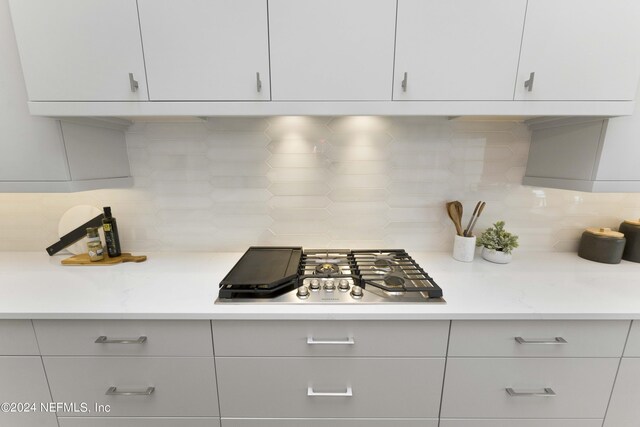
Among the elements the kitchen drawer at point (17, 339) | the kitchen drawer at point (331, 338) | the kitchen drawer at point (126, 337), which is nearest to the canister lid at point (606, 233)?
the kitchen drawer at point (331, 338)

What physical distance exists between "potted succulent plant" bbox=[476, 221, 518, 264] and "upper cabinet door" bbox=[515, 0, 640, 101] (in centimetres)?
64

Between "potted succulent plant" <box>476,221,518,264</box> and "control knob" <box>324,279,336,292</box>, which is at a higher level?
"potted succulent plant" <box>476,221,518,264</box>

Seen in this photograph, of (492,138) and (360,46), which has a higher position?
(360,46)

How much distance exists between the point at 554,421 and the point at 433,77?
1.39 meters

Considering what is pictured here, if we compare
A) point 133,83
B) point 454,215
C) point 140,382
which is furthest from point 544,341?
point 133,83

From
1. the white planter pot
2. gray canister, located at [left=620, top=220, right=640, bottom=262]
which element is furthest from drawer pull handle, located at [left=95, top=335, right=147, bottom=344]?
gray canister, located at [left=620, top=220, right=640, bottom=262]

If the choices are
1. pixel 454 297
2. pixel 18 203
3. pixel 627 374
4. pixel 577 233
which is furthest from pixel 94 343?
pixel 577 233

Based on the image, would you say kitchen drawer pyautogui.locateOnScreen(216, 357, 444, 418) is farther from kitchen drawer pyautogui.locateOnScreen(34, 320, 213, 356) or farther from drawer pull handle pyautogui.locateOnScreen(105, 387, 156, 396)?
drawer pull handle pyautogui.locateOnScreen(105, 387, 156, 396)

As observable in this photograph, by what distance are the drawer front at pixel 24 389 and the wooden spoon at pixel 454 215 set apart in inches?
Answer: 72.7

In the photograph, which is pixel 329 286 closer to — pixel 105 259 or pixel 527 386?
pixel 527 386

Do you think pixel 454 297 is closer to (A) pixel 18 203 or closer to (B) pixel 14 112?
(B) pixel 14 112

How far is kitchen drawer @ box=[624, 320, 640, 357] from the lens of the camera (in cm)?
95

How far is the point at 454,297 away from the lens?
1021mm

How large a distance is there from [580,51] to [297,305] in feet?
4.49
